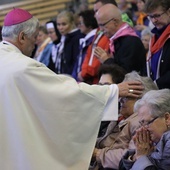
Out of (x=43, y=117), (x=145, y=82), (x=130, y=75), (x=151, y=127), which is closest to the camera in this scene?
(x=151, y=127)

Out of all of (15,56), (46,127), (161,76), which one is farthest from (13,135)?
(161,76)

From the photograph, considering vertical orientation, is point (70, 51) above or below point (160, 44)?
below

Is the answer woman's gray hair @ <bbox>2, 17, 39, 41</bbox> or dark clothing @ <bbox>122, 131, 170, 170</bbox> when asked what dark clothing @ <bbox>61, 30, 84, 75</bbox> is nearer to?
woman's gray hair @ <bbox>2, 17, 39, 41</bbox>

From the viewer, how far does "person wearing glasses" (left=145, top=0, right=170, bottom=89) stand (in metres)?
4.25

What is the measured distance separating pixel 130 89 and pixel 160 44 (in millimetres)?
718

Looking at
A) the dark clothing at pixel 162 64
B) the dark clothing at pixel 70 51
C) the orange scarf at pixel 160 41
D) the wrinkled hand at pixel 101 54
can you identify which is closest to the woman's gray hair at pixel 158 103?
the dark clothing at pixel 162 64

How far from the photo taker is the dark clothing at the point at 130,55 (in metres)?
4.91

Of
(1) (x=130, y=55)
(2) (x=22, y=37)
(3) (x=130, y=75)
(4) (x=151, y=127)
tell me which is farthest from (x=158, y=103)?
(1) (x=130, y=55)

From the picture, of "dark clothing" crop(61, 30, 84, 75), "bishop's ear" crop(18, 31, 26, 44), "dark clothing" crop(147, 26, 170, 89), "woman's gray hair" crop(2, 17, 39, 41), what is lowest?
"dark clothing" crop(61, 30, 84, 75)

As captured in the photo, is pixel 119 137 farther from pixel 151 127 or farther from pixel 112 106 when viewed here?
pixel 151 127

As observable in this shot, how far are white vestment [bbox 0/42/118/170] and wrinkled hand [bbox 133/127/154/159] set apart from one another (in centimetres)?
38

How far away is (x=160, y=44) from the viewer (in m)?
4.40

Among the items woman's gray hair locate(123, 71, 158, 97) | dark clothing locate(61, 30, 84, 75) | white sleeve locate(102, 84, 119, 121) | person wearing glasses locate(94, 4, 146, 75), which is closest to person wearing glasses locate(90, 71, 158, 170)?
woman's gray hair locate(123, 71, 158, 97)

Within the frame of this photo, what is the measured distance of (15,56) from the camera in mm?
3635
